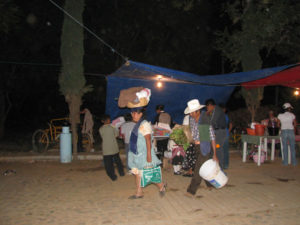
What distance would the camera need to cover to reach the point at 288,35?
1422 centimetres

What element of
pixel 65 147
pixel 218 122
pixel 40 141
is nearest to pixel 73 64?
pixel 65 147

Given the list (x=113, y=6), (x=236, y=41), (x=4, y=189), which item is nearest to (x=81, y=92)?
(x=4, y=189)

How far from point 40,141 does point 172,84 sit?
18.2 feet

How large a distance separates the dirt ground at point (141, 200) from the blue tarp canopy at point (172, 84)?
2440 mm

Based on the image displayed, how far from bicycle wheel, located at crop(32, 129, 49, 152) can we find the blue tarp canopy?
11.5ft

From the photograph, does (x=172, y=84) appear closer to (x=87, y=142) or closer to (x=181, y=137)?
(x=181, y=137)

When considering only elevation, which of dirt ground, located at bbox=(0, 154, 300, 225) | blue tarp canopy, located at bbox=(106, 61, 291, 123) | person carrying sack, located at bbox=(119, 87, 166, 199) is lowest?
dirt ground, located at bbox=(0, 154, 300, 225)

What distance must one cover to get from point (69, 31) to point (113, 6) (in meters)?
9.20

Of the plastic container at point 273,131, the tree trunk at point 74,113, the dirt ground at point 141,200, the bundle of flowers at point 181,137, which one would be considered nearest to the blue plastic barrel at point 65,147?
the tree trunk at point 74,113

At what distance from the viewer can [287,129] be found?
8.66 m

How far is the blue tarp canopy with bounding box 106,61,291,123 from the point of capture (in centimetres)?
787

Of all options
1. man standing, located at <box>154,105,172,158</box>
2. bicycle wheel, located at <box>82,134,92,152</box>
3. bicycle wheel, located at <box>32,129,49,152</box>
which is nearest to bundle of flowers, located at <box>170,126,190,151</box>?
man standing, located at <box>154,105,172,158</box>

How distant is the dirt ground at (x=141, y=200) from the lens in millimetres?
4594

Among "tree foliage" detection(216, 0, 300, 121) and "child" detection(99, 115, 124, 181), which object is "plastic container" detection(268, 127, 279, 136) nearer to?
"tree foliage" detection(216, 0, 300, 121)
